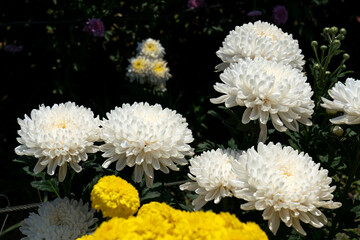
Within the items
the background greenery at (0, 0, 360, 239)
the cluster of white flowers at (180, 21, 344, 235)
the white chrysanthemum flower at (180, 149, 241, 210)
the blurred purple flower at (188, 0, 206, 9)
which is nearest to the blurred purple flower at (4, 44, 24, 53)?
the background greenery at (0, 0, 360, 239)

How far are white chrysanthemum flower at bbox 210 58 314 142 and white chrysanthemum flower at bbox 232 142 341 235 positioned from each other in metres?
0.15

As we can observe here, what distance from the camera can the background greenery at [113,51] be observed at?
305 centimetres

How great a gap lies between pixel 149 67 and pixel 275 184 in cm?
198

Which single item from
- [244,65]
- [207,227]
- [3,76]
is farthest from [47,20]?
[207,227]

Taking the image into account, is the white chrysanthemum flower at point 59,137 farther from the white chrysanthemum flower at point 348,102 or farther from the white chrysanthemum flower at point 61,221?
the white chrysanthemum flower at point 348,102

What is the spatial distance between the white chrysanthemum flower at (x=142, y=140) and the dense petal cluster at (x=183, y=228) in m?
0.33

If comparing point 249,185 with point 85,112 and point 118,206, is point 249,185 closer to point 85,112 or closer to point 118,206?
point 118,206

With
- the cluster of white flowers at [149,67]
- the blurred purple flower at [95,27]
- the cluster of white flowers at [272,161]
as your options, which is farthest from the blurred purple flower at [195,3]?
the cluster of white flowers at [272,161]

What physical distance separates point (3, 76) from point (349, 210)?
103 inches

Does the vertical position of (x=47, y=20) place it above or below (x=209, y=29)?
above

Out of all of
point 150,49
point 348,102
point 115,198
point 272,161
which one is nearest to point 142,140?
point 115,198

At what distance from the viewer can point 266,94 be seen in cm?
133

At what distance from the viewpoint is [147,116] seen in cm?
139

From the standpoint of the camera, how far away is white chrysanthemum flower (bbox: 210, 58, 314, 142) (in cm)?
133
